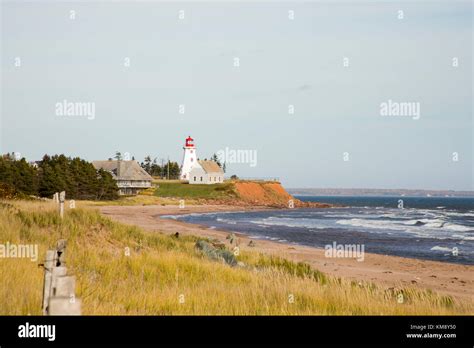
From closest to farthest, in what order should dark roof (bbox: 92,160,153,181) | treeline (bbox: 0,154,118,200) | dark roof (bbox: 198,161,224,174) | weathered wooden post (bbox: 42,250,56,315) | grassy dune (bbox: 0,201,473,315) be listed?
weathered wooden post (bbox: 42,250,56,315), grassy dune (bbox: 0,201,473,315), treeline (bbox: 0,154,118,200), dark roof (bbox: 92,160,153,181), dark roof (bbox: 198,161,224,174)

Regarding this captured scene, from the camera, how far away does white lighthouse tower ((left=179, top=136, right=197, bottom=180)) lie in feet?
354

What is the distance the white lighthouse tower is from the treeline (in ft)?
111

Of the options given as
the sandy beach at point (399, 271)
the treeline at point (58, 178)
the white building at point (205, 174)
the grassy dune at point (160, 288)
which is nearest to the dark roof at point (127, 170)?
the white building at point (205, 174)

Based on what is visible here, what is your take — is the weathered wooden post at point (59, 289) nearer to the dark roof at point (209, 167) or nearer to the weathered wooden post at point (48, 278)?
the weathered wooden post at point (48, 278)

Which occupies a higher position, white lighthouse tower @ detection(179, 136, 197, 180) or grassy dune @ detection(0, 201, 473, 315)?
white lighthouse tower @ detection(179, 136, 197, 180)

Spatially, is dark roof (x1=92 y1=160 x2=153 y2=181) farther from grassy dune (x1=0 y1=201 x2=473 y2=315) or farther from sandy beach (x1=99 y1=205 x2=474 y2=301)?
grassy dune (x1=0 y1=201 x2=473 y2=315)

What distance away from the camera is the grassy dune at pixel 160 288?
29.8 feet

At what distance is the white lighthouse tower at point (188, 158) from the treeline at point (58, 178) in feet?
111

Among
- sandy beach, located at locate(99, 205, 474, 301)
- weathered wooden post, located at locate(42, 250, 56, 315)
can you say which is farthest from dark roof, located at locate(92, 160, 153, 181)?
weathered wooden post, located at locate(42, 250, 56, 315)

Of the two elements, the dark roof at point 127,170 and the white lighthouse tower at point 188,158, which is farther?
the white lighthouse tower at point 188,158

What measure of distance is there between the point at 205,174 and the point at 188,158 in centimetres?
460
